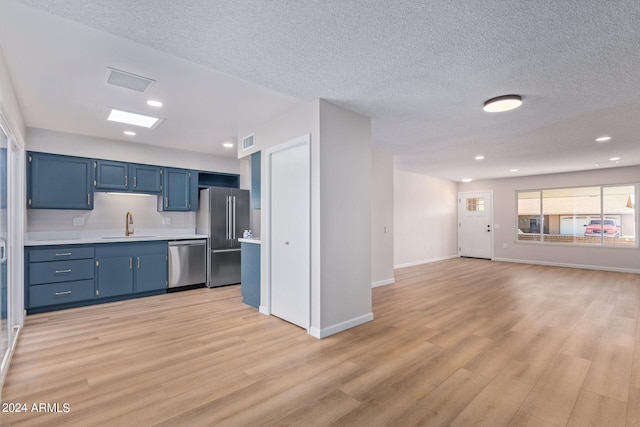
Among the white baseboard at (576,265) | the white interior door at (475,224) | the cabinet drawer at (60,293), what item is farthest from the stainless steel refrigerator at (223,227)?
the white baseboard at (576,265)

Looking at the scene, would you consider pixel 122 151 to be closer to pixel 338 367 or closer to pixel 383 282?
pixel 338 367

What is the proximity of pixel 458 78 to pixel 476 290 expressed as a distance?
12.8 feet

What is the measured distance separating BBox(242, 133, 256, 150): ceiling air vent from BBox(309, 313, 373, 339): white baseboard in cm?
272

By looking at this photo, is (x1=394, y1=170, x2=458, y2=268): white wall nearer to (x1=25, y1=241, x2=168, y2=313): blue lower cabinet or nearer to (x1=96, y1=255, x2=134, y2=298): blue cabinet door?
(x1=25, y1=241, x2=168, y2=313): blue lower cabinet

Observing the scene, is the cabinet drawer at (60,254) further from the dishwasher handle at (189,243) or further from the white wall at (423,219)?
the white wall at (423,219)

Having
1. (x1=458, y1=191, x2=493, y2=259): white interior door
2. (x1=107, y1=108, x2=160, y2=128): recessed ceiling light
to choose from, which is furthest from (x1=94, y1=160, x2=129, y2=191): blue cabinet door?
(x1=458, y1=191, x2=493, y2=259): white interior door

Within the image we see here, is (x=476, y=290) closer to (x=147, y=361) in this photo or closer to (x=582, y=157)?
(x=582, y=157)

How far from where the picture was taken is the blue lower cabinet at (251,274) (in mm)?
4148

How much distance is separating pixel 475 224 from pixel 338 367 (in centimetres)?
850

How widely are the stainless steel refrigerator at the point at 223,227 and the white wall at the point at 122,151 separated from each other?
0.67m

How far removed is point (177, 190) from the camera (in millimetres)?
5664

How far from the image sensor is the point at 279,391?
2174 mm


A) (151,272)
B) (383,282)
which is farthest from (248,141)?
Result: (383,282)

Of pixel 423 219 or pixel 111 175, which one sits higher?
pixel 111 175
